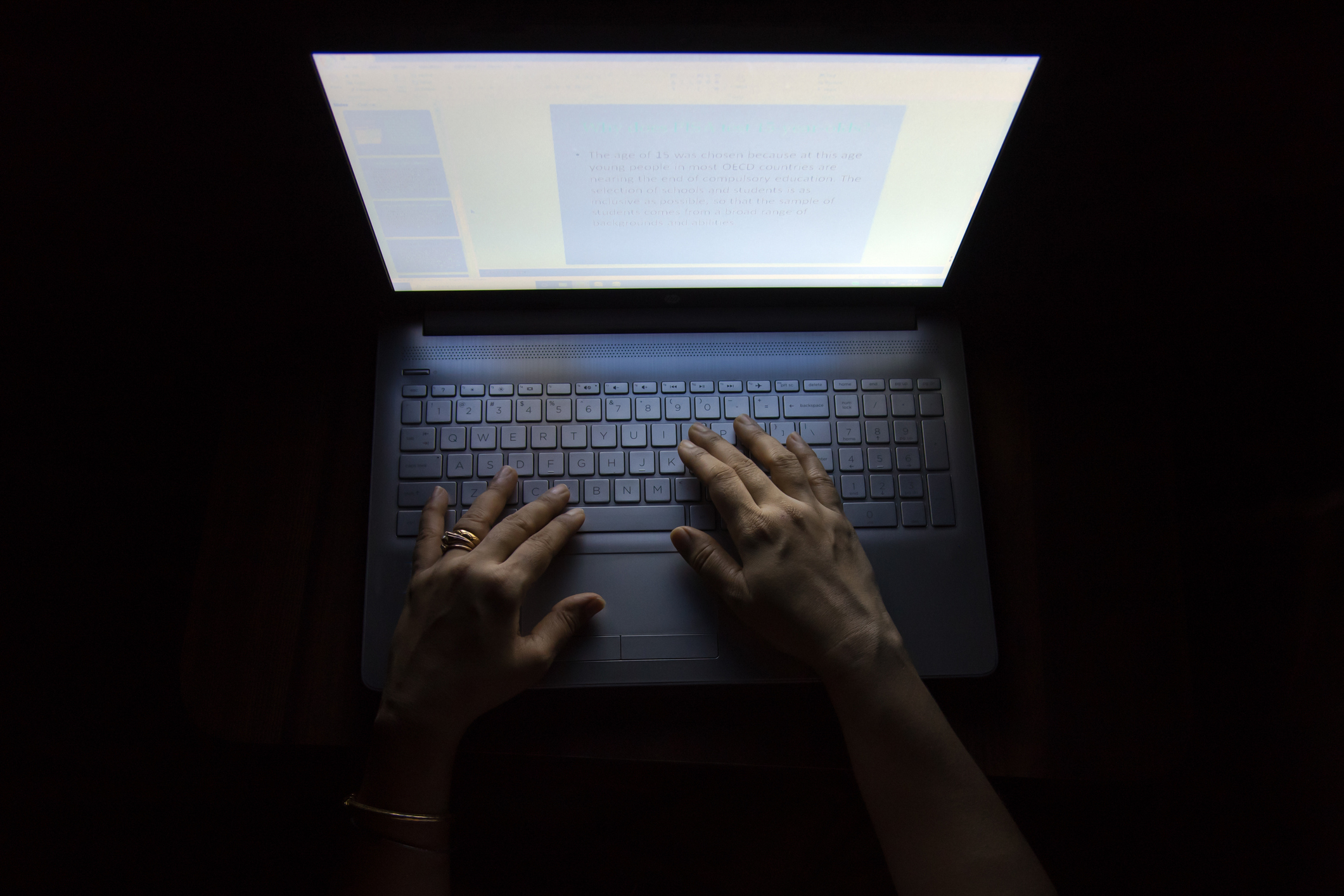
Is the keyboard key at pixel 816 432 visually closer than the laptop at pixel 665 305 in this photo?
No

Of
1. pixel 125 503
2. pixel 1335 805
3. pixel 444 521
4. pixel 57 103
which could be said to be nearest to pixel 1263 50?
pixel 1335 805

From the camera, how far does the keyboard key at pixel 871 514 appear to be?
671 mm

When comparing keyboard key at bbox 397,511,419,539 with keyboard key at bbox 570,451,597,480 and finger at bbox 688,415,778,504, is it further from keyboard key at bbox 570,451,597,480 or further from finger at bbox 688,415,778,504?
finger at bbox 688,415,778,504

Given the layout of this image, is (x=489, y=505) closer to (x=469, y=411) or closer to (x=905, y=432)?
(x=469, y=411)

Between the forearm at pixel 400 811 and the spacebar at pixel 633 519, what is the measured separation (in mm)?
222

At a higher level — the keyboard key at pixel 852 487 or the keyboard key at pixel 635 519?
the keyboard key at pixel 852 487

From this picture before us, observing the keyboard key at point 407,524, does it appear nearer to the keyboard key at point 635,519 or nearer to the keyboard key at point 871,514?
the keyboard key at point 635,519

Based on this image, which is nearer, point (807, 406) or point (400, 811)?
point (400, 811)

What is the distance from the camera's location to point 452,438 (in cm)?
69

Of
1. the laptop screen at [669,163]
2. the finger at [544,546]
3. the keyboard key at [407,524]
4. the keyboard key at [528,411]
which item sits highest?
the laptop screen at [669,163]

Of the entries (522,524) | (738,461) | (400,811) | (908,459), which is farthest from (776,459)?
(400,811)

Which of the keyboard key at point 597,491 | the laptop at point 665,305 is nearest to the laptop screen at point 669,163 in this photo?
the laptop at point 665,305

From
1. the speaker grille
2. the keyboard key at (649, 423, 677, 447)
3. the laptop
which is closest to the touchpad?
the laptop

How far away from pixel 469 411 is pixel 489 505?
0.39 feet
